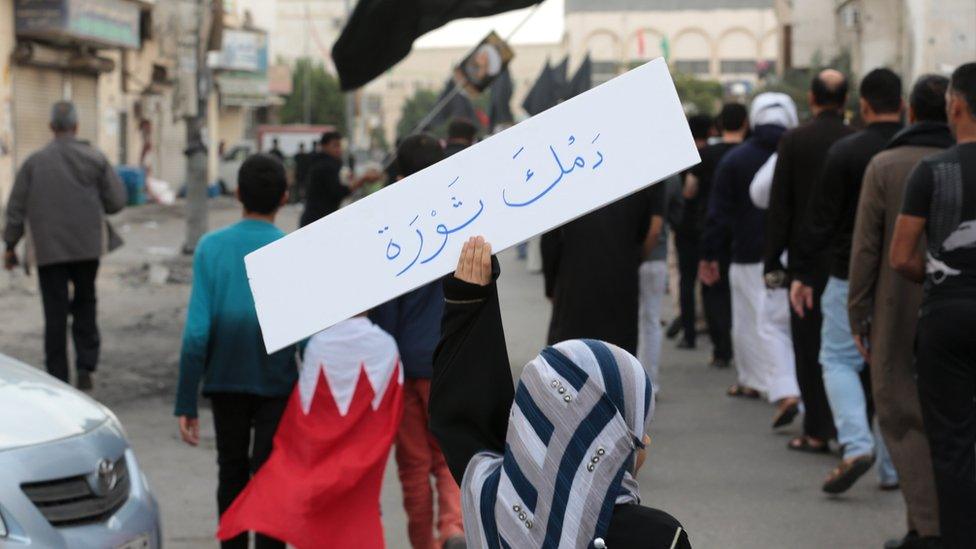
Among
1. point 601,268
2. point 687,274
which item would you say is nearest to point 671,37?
point 687,274

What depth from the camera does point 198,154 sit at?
20000mm

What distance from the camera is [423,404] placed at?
5.74 m

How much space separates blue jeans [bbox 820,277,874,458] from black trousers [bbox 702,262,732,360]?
3847 mm

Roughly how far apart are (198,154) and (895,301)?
50.1 feet

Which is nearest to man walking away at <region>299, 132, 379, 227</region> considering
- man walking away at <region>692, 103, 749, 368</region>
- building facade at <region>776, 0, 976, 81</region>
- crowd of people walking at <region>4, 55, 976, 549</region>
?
man walking away at <region>692, 103, 749, 368</region>

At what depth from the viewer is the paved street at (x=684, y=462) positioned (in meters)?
6.50

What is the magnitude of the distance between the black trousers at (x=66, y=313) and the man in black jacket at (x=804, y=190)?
4.56 m

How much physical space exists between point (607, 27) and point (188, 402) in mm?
100460

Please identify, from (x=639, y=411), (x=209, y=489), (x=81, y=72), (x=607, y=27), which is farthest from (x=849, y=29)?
(x=607, y=27)

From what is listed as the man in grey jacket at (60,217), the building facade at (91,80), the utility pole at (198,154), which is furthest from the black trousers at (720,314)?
the building facade at (91,80)

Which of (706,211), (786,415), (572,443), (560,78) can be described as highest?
(560,78)

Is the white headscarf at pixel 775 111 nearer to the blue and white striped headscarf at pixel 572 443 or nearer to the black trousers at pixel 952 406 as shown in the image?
the black trousers at pixel 952 406

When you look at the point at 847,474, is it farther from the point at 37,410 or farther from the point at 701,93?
the point at 701,93

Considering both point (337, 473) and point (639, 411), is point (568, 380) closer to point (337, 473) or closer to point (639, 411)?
point (639, 411)
